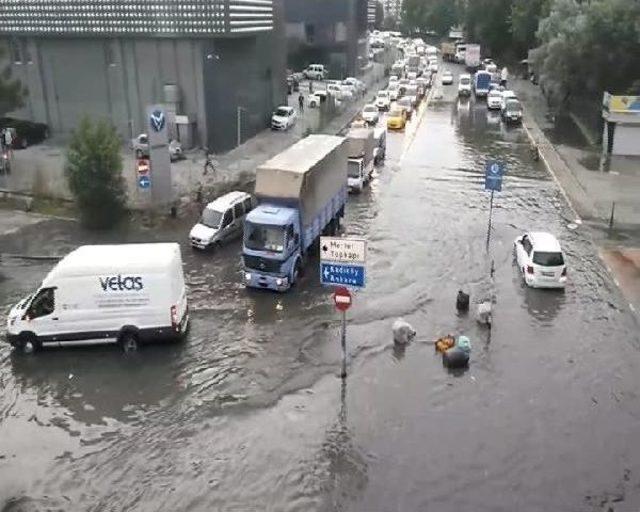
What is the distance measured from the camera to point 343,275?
15.5 m

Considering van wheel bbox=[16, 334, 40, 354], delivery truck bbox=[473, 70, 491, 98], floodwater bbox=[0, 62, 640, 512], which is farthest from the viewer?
delivery truck bbox=[473, 70, 491, 98]

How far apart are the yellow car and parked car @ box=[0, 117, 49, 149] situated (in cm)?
2199

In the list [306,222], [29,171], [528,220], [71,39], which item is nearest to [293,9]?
[71,39]

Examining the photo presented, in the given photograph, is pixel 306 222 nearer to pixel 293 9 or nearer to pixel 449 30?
pixel 293 9

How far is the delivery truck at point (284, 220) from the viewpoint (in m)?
20.8

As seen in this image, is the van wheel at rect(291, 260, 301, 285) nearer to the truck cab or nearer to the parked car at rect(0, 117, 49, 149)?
the truck cab

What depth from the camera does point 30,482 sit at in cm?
1301

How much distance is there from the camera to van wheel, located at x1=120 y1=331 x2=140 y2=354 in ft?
58.0

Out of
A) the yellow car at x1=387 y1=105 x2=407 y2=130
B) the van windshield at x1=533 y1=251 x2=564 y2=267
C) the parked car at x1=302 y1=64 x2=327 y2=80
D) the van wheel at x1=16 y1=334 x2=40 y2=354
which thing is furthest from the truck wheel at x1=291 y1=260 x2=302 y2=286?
the parked car at x1=302 y1=64 x2=327 y2=80

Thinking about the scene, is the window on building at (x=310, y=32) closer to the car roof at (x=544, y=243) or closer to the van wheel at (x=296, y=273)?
the car roof at (x=544, y=243)

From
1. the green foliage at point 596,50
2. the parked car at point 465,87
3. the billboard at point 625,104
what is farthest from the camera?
the parked car at point 465,87

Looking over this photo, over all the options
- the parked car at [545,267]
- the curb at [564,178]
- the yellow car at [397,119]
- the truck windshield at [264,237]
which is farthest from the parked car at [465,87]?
the truck windshield at [264,237]

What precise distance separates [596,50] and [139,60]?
2737 centimetres

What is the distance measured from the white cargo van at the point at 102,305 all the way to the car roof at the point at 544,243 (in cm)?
1088
